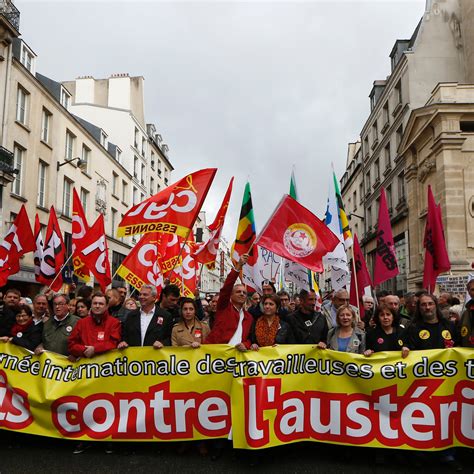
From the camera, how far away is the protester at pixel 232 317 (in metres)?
5.25

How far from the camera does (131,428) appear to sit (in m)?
4.94

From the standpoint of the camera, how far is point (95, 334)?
5219 mm

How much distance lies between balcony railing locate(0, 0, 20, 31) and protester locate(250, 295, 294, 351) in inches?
792

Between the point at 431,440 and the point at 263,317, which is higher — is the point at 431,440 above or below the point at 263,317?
below

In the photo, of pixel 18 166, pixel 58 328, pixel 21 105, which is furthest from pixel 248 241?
pixel 21 105

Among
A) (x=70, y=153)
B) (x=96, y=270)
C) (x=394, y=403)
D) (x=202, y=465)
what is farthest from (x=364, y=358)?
(x=70, y=153)

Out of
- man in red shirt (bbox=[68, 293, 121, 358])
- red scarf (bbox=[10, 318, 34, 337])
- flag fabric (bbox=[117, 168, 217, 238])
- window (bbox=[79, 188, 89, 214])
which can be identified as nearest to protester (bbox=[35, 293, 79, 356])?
red scarf (bbox=[10, 318, 34, 337])

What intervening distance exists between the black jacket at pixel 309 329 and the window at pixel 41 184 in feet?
67.7

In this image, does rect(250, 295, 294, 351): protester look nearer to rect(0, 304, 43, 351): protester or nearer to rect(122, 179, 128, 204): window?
rect(0, 304, 43, 351): protester

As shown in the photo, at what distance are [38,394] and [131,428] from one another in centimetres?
114

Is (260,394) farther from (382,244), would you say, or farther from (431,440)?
(382,244)

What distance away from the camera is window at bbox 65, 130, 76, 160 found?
89.0 feet

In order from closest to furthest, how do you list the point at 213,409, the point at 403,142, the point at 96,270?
the point at 213,409, the point at 96,270, the point at 403,142

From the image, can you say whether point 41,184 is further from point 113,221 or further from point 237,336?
point 237,336
